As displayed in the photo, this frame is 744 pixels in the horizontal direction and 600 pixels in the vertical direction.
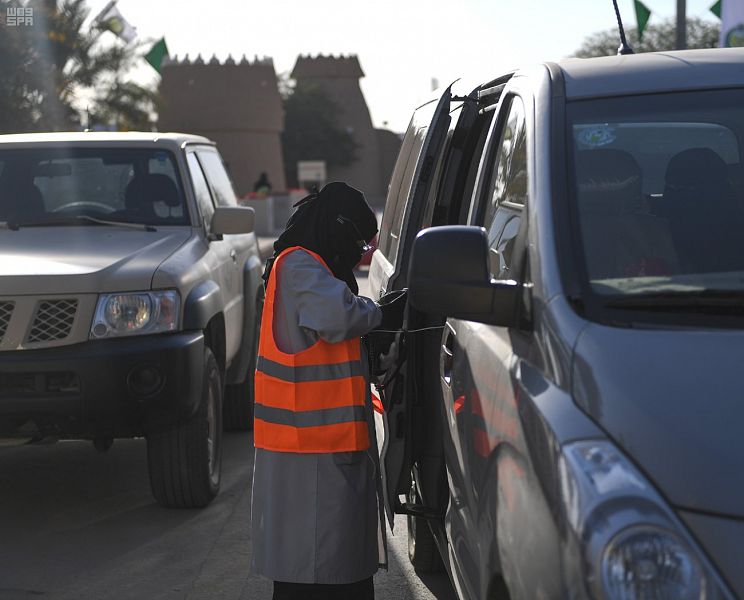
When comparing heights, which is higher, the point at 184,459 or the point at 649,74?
the point at 649,74

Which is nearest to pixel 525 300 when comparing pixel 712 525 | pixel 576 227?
pixel 576 227

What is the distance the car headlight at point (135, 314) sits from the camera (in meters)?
5.93

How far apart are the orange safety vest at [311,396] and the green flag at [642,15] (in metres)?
16.1

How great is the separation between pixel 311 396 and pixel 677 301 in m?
1.39

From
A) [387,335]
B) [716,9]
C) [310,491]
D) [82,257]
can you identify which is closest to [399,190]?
[387,335]

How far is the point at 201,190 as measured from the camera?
25.6 feet

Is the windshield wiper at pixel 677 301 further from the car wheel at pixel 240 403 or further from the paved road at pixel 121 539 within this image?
the car wheel at pixel 240 403

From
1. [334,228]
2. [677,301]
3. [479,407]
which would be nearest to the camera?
[677,301]

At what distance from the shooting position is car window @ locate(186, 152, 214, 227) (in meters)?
7.55

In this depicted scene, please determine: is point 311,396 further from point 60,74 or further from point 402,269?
point 60,74

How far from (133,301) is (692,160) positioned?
317cm

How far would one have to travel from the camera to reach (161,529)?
20.4 ft

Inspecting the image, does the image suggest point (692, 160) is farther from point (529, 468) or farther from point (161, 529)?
point (161, 529)

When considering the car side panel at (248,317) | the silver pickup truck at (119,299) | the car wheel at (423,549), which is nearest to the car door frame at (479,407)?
the car wheel at (423,549)
